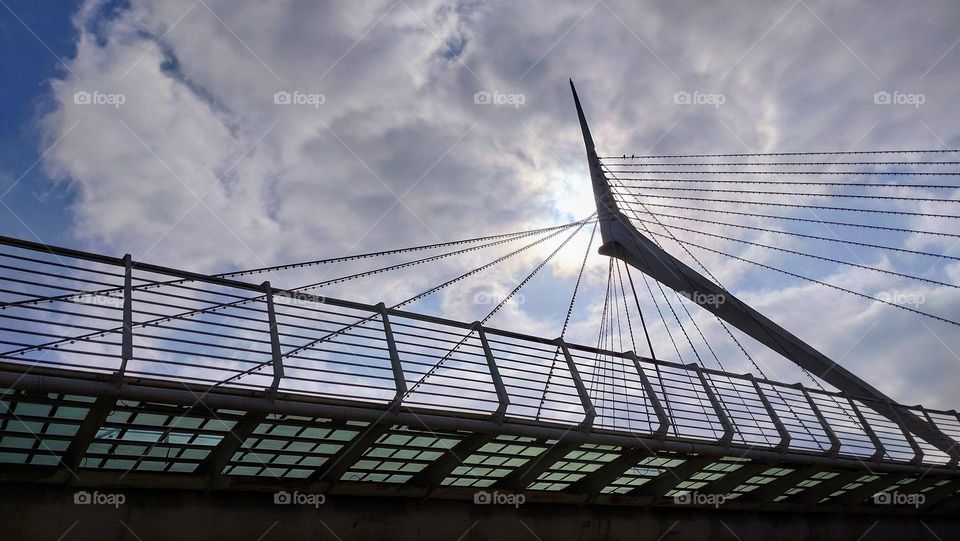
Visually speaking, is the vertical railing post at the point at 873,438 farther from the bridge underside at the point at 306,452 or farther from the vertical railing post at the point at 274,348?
the vertical railing post at the point at 274,348

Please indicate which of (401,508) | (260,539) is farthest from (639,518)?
(260,539)

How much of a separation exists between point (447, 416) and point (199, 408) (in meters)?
3.59

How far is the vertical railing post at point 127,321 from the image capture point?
25.8 ft

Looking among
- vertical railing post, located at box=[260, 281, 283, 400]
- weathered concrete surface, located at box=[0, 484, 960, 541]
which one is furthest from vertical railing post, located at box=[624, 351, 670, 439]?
vertical railing post, located at box=[260, 281, 283, 400]

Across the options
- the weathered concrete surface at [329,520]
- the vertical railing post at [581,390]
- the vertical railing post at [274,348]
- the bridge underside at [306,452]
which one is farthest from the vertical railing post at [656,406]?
the vertical railing post at [274,348]

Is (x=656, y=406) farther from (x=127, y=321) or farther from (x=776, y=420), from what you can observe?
(x=127, y=321)

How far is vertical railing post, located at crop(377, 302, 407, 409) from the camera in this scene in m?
9.63

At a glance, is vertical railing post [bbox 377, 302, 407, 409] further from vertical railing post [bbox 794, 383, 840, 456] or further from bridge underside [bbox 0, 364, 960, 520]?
vertical railing post [bbox 794, 383, 840, 456]

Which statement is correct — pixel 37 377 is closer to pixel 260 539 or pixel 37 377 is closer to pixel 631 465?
pixel 260 539

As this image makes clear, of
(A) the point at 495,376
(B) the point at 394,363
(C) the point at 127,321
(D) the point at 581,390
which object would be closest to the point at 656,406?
(D) the point at 581,390

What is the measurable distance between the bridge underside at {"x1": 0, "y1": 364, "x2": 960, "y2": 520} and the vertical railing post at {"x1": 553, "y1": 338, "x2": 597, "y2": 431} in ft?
A: 0.94

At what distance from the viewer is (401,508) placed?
39.3 feet

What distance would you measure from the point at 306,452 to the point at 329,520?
1718 mm

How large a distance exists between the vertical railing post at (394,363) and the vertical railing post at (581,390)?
349 cm
